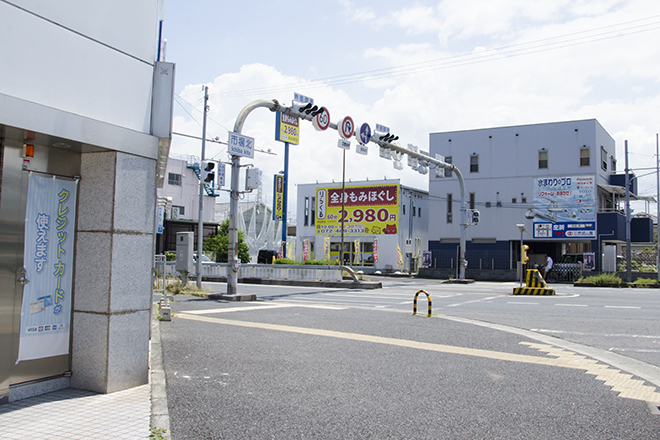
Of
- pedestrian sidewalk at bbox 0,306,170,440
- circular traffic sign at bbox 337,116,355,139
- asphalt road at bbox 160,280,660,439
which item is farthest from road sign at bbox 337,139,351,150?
pedestrian sidewalk at bbox 0,306,170,440

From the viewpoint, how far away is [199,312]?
13.0 metres

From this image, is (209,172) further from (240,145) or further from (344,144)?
(344,144)

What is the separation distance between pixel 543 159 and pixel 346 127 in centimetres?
2432

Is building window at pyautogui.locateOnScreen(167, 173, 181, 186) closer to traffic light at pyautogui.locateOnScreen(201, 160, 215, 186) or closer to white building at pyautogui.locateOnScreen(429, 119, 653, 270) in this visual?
white building at pyautogui.locateOnScreen(429, 119, 653, 270)

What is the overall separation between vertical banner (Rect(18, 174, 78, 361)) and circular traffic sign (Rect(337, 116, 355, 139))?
1642cm

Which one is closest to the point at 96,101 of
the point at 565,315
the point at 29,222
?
the point at 29,222

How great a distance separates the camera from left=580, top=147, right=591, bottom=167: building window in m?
39.0

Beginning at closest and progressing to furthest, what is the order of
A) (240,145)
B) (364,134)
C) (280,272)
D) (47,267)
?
1. (47,267)
2. (240,145)
3. (364,134)
4. (280,272)

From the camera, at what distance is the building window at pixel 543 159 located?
4038 centimetres

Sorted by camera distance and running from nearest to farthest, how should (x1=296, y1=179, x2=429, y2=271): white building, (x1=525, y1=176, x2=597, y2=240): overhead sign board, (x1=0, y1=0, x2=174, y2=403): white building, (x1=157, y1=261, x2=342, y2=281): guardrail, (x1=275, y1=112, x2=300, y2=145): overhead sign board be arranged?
(x1=0, y1=0, x2=174, y2=403): white building → (x1=275, y1=112, x2=300, y2=145): overhead sign board → (x1=157, y1=261, x2=342, y2=281): guardrail → (x1=525, y1=176, x2=597, y2=240): overhead sign board → (x1=296, y1=179, x2=429, y2=271): white building

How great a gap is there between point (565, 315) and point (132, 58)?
12.4 metres

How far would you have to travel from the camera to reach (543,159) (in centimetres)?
4053

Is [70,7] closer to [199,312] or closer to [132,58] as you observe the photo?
[132,58]

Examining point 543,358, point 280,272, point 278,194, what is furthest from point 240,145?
point 278,194
